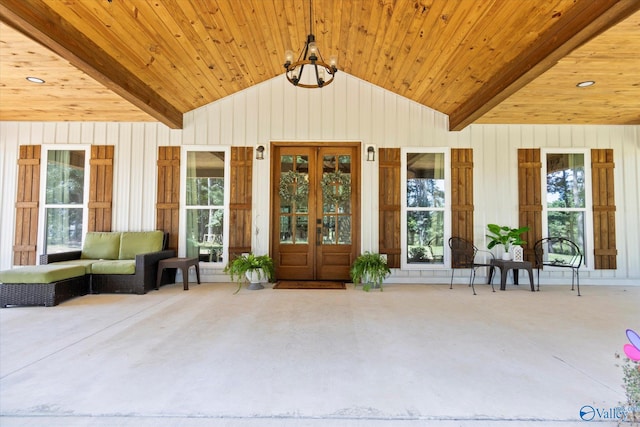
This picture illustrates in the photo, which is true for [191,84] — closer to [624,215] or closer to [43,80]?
[43,80]

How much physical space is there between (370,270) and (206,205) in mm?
2971

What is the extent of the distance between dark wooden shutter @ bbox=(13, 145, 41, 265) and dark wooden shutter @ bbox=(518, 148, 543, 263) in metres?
8.25

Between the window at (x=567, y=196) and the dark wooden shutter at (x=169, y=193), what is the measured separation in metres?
6.28

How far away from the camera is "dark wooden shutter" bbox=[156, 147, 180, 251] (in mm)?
5586

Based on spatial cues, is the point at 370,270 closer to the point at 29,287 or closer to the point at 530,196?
the point at 530,196

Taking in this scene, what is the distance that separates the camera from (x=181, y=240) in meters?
5.59

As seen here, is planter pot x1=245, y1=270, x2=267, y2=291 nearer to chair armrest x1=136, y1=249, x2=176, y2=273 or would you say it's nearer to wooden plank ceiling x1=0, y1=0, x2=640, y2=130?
chair armrest x1=136, y1=249, x2=176, y2=273

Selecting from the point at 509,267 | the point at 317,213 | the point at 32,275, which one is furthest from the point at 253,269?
the point at 509,267

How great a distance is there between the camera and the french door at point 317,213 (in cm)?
564

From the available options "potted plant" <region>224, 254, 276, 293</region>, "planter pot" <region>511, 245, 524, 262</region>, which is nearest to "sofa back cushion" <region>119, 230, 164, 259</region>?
"potted plant" <region>224, 254, 276, 293</region>

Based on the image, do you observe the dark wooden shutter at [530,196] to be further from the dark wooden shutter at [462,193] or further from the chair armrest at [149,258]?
the chair armrest at [149,258]

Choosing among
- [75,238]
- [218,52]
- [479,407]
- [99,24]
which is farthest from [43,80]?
[479,407]

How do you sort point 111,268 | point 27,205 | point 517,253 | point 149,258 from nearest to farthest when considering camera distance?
point 111,268
point 149,258
point 517,253
point 27,205

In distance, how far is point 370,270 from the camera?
5027 millimetres
